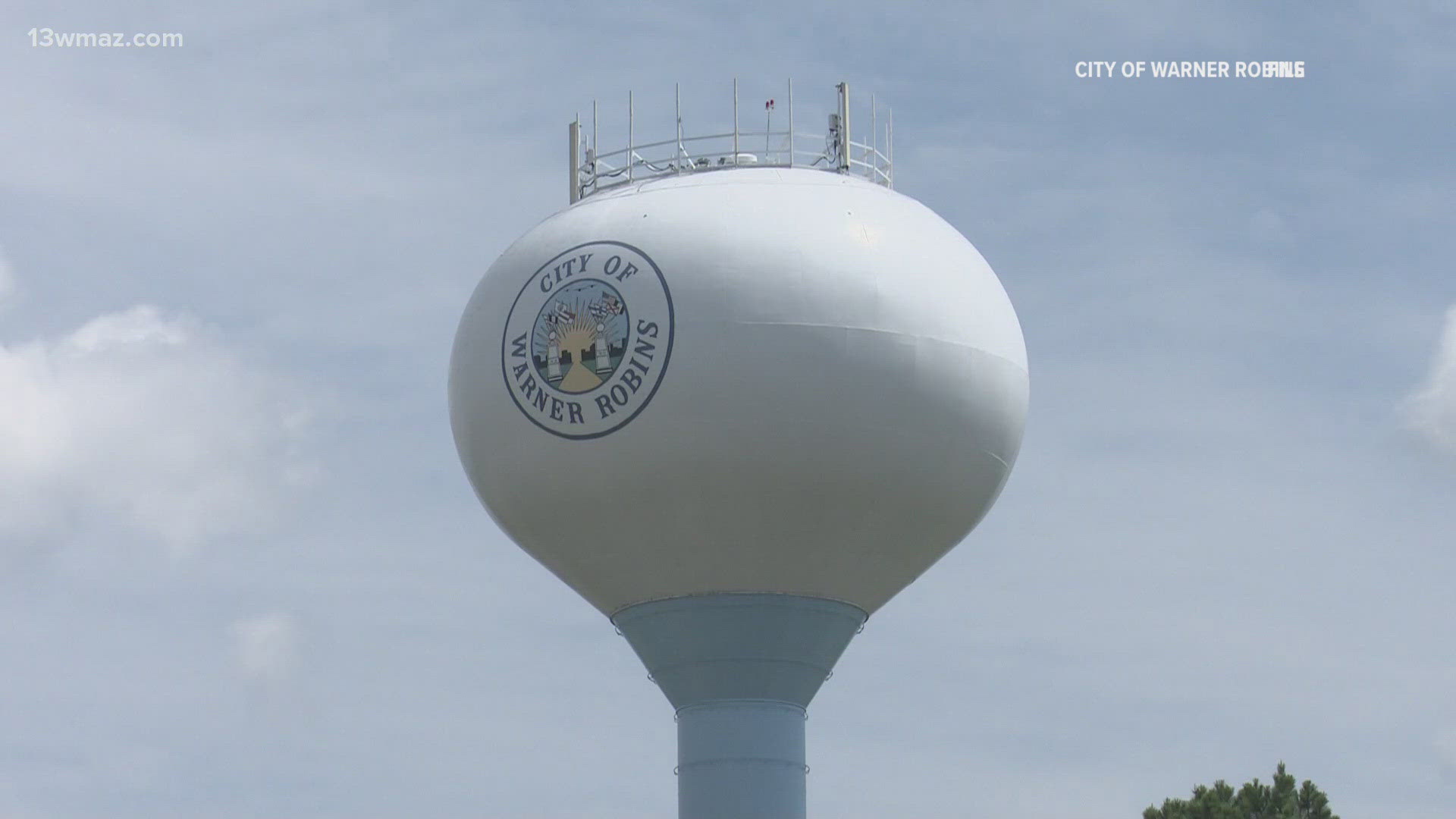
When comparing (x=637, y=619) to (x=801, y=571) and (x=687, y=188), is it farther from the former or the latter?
(x=687, y=188)

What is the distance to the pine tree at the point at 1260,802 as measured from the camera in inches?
1388

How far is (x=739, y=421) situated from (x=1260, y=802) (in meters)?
13.2

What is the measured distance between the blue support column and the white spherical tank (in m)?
0.25

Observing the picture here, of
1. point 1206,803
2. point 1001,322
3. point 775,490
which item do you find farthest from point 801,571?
point 1206,803

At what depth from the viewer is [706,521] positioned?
26.5 metres

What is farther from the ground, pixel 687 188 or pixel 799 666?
pixel 687 188

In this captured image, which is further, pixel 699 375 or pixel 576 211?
pixel 576 211

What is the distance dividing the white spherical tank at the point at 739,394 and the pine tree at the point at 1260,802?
9753mm

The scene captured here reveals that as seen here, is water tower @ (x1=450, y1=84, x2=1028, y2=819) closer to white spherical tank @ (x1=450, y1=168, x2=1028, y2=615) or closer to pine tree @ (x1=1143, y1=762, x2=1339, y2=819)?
white spherical tank @ (x1=450, y1=168, x2=1028, y2=615)

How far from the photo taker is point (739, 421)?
26.1m

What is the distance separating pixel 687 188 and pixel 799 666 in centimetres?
544

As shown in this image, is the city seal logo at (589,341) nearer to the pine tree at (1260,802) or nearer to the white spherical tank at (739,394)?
the white spherical tank at (739,394)

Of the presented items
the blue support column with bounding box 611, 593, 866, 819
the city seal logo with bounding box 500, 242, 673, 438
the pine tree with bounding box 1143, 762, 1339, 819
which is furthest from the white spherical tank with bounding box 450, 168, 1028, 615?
the pine tree with bounding box 1143, 762, 1339, 819

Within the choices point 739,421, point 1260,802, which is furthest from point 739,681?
point 1260,802
